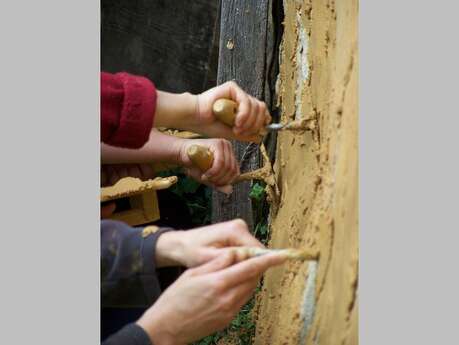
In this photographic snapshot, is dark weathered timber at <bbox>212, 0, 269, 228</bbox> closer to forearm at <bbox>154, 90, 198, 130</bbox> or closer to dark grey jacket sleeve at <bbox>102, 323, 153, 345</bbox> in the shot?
forearm at <bbox>154, 90, 198, 130</bbox>

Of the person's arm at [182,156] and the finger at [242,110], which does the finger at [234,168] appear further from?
the finger at [242,110]

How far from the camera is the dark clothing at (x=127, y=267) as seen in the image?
778mm

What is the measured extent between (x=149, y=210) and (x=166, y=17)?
0.35 metres

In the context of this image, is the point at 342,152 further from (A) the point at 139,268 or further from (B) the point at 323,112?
(A) the point at 139,268

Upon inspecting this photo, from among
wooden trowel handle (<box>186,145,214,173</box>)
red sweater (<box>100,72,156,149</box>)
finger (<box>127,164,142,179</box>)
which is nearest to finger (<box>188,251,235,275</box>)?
red sweater (<box>100,72,156,149</box>)

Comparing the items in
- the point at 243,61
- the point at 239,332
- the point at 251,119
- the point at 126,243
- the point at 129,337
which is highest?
the point at 243,61

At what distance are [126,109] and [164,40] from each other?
25 cm

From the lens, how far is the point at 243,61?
1.22 metres

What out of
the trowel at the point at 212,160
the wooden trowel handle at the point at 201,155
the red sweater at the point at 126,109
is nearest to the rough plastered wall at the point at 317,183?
the trowel at the point at 212,160

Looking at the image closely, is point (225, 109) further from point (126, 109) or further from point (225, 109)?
point (126, 109)

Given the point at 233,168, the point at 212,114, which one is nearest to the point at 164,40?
the point at 212,114

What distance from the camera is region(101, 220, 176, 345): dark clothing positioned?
778 millimetres

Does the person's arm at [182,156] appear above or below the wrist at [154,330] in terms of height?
above

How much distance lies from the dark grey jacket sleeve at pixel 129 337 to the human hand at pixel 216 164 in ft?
1.51
